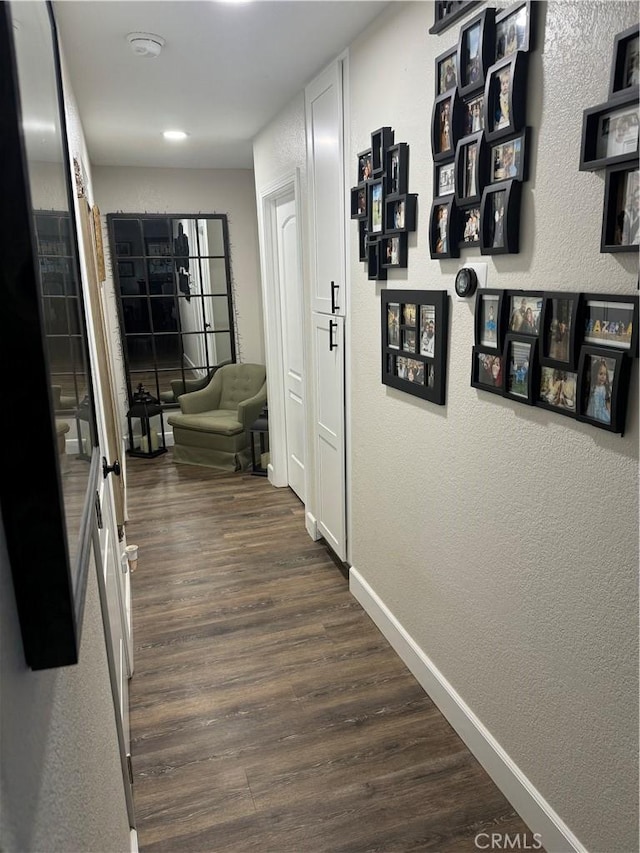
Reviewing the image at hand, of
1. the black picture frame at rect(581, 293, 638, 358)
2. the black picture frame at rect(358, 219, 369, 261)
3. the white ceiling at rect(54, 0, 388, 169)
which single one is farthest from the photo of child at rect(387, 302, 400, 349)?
the white ceiling at rect(54, 0, 388, 169)

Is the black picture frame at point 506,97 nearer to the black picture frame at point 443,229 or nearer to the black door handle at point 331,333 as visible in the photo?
the black picture frame at point 443,229

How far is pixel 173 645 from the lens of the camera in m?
2.58

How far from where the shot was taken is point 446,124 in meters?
1.76

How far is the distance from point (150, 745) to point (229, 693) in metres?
0.35

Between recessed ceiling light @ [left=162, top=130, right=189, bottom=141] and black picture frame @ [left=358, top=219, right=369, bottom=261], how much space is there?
2.02 m

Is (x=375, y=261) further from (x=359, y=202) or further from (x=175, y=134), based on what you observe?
(x=175, y=134)

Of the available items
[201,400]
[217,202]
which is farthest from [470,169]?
[217,202]

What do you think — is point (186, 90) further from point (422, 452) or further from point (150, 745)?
point (150, 745)

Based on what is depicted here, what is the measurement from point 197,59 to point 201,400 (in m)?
3.14

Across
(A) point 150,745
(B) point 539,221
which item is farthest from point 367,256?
(A) point 150,745

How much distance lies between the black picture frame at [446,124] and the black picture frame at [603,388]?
0.81m

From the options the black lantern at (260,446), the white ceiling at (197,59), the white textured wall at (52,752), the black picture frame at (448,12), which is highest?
the white ceiling at (197,59)

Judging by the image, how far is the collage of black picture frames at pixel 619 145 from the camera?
1.13 m

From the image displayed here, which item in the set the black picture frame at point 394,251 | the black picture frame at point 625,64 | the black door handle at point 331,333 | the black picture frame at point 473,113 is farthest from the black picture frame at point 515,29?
the black door handle at point 331,333
